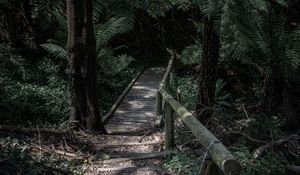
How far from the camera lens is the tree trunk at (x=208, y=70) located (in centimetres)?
559

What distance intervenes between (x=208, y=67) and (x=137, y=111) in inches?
90.6

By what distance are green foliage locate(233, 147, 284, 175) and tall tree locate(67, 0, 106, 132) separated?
→ 240 cm

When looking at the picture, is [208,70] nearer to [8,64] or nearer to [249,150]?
[249,150]

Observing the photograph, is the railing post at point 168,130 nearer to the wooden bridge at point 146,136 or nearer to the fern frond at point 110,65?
the wooden bridge at point 146,136

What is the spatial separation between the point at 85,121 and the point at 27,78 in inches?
119

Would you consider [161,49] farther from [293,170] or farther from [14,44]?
[293,170]

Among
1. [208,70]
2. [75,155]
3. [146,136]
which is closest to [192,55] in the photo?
[208,70]

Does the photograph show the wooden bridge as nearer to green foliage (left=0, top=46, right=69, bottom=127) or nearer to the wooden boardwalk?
the wooden boardwalk

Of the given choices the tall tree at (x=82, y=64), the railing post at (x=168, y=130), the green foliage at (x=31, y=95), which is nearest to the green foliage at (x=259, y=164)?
the railing post at (x=168, y=130)

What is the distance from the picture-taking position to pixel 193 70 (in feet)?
34.7

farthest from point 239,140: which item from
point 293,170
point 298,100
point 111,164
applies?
point 298,100

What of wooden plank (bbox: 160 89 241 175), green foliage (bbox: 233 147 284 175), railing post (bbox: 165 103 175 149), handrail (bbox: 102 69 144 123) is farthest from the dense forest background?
wooden plank (bbox: 160 89 241 175)

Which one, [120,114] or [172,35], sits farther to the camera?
[172,35]

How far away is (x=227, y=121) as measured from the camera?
5617 millimetres
